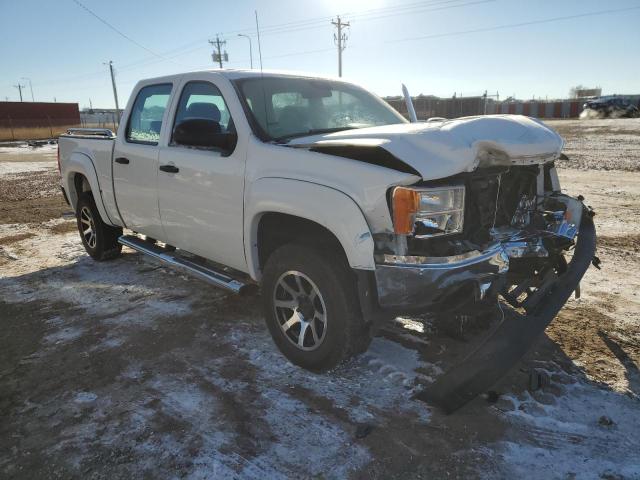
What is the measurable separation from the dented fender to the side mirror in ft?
1.37

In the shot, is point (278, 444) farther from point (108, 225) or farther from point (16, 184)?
point (16, 184)

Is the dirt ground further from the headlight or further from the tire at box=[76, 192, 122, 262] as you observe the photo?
the tire at box=[76, 192, 122, 262]

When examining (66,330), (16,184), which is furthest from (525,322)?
(16,184)

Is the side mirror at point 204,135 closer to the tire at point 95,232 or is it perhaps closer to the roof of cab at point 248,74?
the roof of cab at point 248,74

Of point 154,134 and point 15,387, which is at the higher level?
point 154,134

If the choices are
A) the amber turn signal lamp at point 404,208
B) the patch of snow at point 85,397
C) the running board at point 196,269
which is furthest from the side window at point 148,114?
the amber turn signal lamp at point 404,208

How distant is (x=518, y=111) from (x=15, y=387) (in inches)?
1855

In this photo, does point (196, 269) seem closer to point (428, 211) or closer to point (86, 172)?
point (428, 211)

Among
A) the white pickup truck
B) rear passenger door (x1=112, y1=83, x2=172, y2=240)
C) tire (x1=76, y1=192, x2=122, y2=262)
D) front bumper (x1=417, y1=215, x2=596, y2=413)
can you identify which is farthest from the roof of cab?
front bumper (x1=417, y1=215, x2=596, y2=413)

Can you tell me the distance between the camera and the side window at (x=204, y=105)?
3572 mm

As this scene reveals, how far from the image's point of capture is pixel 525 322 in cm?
277

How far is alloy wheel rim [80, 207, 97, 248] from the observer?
5.78m

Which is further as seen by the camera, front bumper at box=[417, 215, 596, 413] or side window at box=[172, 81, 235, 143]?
side window at box=[172, 81, 235, 143]

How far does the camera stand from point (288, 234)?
3.21 m
